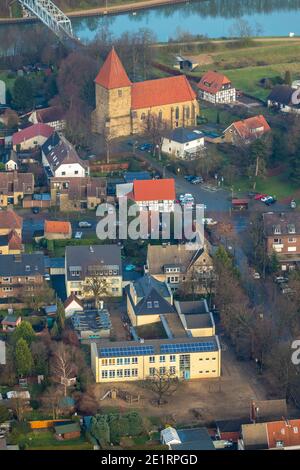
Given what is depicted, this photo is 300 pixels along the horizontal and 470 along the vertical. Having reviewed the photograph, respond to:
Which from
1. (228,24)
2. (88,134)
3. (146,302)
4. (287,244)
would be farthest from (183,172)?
(228,24)

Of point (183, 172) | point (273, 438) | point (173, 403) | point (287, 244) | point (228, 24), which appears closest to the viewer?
point (273, 438)

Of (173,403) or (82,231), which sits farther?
(82,231)

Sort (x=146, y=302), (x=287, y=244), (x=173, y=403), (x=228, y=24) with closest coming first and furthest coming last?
(x=173, y=403) < (x=146, y=302) < (x=287, y=244) < (x=228, y=24)

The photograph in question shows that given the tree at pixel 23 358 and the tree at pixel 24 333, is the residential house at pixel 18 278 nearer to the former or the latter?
the tree at pixel 24 333

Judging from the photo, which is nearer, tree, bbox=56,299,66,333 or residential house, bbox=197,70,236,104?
tree, bbox=56,299,66,333

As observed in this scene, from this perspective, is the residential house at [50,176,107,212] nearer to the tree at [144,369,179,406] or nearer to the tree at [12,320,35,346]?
the tree at [12,320,35,346]

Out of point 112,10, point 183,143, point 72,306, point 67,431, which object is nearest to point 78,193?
point 183,143

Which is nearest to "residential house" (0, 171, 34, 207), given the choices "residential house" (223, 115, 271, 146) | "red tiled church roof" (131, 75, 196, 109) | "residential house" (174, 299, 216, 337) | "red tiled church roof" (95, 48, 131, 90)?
"red tiled church roof" (95, 48, 131, 90)

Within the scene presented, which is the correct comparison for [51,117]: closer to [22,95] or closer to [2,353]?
[22,95]

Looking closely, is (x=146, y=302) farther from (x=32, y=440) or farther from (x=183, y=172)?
(x=183, y=172)
